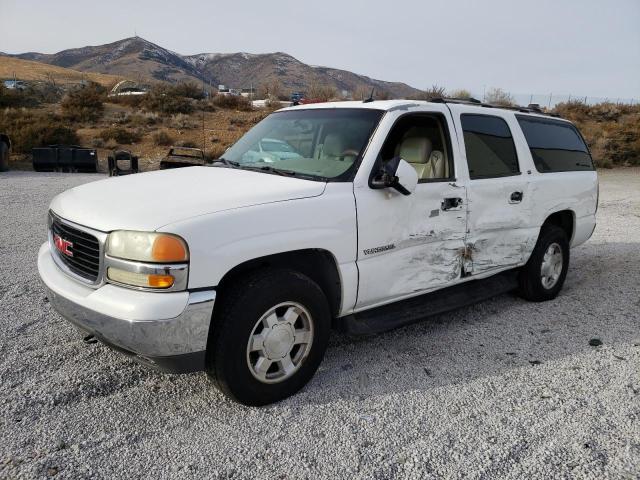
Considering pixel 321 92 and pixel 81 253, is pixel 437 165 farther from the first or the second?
pixel 321 92

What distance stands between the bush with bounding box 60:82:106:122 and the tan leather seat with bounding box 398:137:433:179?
27.3 meters

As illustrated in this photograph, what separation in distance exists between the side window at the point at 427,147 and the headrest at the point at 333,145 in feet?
1.62

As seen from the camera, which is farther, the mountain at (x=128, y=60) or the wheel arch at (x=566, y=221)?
the mountain at (x=128, y=60)

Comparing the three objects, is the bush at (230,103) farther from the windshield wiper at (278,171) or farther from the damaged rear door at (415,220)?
the windshield wiper at (278,171)

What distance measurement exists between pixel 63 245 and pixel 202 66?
167780 mm

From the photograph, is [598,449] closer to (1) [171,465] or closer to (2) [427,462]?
(2) [427,462]

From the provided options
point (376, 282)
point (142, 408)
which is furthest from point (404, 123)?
point (142, 408)

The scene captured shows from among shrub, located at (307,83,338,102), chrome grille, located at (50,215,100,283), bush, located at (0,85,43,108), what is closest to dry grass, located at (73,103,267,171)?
shrub, located at (307,83,338,102)

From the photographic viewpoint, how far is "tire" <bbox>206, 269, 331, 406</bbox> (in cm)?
281

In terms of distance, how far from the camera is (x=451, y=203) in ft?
12.9

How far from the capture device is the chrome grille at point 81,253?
9.41ft

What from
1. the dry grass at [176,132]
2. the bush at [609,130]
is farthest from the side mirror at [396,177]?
the bush at [609,130]

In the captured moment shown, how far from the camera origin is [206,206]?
2826 mm

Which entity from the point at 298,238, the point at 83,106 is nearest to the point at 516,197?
the point at 298,238
